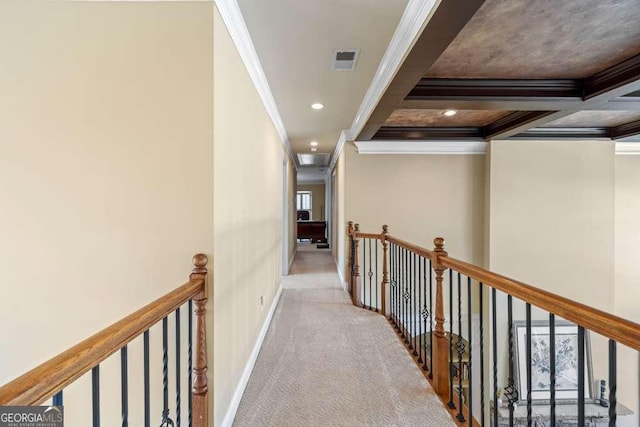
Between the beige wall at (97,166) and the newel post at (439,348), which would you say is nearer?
the beige wall at (97,166)

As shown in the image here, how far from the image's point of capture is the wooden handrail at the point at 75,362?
602 millimetres

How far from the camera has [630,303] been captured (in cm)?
489

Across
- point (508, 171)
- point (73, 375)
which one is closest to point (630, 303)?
point (508, 171)

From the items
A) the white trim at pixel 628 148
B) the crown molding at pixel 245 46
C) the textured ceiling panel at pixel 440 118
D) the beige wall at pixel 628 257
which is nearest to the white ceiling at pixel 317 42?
the crown molding at pixel 245 46

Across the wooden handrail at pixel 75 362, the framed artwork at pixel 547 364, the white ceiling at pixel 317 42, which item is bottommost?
the framed artwork at pixel 547 364

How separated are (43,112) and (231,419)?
1884mm

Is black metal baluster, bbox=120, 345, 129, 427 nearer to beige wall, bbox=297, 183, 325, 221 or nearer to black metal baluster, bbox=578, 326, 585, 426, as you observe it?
black metal baluster, bbox=578, 326, 585, 426

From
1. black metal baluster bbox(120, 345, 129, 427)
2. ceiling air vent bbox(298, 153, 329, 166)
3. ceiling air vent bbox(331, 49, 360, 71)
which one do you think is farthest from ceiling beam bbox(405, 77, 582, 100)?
ceiling air vent bbox(298, 153, 329, 166)

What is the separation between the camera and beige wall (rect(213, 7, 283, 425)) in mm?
1643

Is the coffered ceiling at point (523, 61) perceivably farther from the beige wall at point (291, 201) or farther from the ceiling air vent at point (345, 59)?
the beige wall at point (291, 201)

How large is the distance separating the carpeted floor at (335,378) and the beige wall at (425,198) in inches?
71.5

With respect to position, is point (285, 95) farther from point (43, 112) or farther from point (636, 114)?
point (636, 114)
